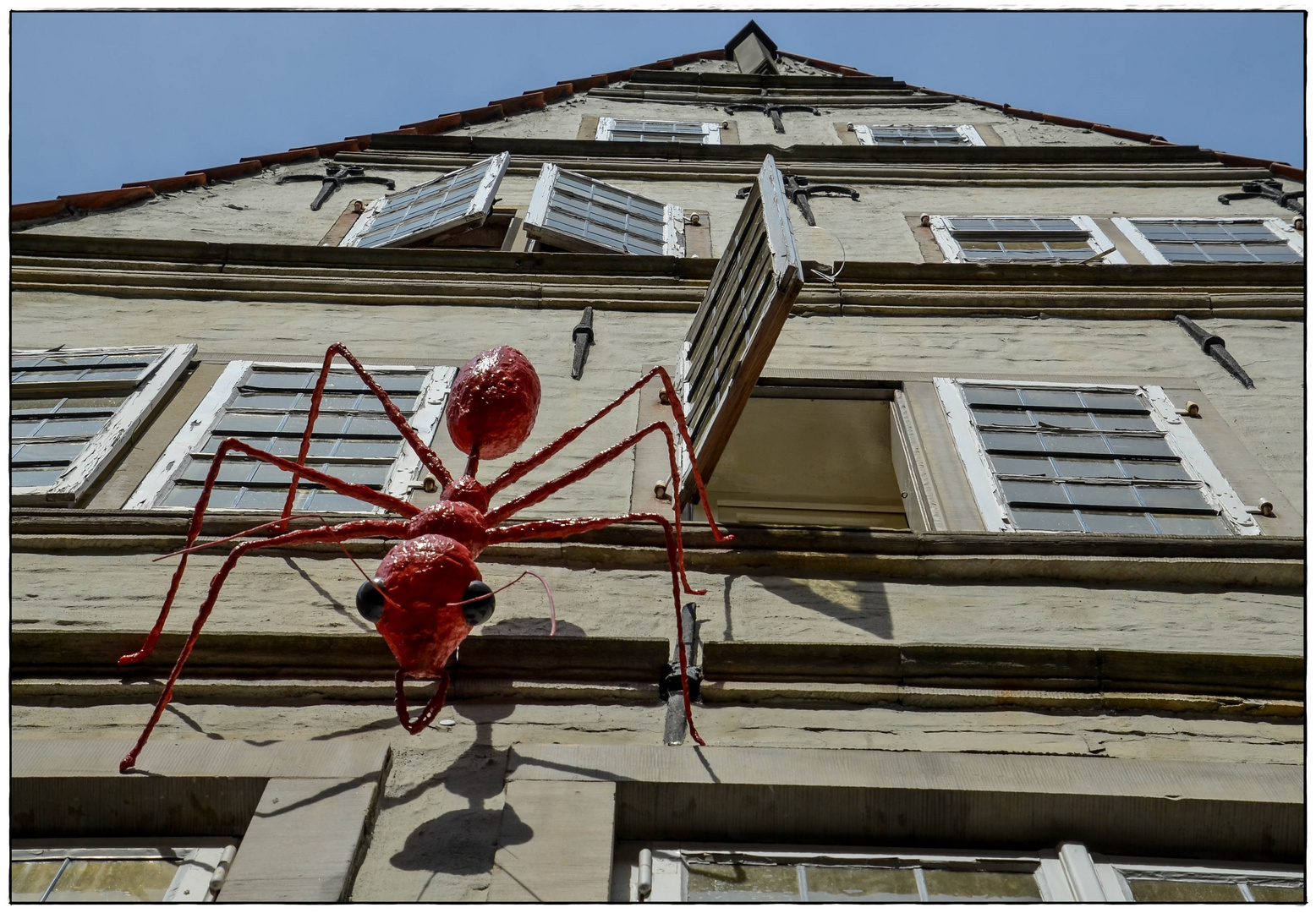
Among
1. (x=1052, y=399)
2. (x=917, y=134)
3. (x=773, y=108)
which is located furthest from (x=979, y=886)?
(x=773, y=108)

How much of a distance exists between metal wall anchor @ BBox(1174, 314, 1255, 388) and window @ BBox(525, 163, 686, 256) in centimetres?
412

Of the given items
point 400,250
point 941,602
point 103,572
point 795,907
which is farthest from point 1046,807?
point 400,250

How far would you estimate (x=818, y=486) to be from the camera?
25.9ft

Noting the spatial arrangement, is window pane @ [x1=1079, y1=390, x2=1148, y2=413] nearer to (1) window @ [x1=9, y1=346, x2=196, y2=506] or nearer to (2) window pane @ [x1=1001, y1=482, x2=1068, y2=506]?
(2) window pane @ [x1=1001, y1=482, x2=1068, y2=506]

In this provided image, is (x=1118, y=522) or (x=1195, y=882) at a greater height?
(x=1118, y=522)

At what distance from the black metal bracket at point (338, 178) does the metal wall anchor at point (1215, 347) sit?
7.70 meters

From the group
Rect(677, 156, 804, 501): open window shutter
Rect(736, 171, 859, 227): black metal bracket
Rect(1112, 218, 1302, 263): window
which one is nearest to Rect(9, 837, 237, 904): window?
Rect(677, 156, 804, 501): open window shutter

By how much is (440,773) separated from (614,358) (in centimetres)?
393

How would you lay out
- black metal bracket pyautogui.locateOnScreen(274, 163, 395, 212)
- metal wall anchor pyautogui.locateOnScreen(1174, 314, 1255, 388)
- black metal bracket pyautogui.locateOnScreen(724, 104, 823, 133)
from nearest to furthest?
metal wall anchor pyautogui.locateOnScreen(1174, 314, 1255, 388) → black metal bracket pyautogui.locateOnScreen(274, 163, 395, 212) → black metal bracket pyautogui.locateOnScreen(724, 104, 823, 133)

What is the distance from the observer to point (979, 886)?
11.2ft

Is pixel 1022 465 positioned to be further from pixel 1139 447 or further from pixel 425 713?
pixel 425 713

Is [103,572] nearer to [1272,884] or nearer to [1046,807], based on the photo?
[1046,807]

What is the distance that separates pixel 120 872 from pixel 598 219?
769cm

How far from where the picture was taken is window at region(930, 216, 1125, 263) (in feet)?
30.5
